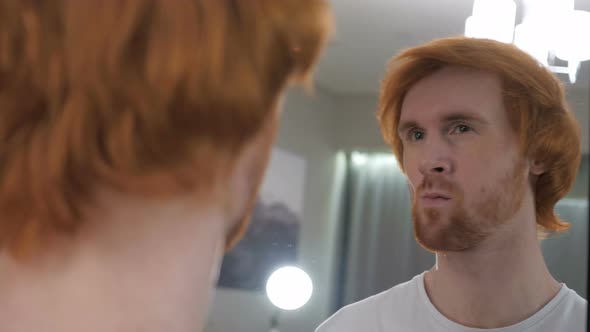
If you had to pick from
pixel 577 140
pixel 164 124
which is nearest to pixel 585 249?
pixel 577 140

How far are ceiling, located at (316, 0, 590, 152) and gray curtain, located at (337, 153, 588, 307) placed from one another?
10cm

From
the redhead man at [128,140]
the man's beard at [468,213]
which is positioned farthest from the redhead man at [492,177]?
the redhead man at [128,140]

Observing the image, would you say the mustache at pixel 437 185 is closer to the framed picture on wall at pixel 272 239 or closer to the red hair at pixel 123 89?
the framed picture on wall at pixel 272 239

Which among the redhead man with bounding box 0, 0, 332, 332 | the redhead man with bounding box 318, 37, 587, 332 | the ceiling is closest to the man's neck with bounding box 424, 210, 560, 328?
the redhead man with bounding box 318, 37, 587, 332

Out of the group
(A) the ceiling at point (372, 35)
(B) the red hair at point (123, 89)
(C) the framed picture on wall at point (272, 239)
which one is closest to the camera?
(B) the red hair at point (123, 89)

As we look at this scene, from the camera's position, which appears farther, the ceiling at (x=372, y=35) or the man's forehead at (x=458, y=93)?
the ceiling at (x=372, y=35)

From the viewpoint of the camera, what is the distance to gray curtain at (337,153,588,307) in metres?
0.71

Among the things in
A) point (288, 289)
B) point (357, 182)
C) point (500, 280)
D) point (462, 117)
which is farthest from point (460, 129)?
point (288, 289)

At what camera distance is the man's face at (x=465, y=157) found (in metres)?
0.69

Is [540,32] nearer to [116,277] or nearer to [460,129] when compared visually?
[460,129]

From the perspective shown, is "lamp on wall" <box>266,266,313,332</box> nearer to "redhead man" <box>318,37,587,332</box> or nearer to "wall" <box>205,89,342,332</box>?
"wall" <box>205,89,342,332</box>

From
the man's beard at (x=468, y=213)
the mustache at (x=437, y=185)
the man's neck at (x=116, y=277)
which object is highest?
the man's neck at (x=116, y=277)

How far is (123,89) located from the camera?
1.11 feet

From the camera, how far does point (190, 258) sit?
0.41 m
